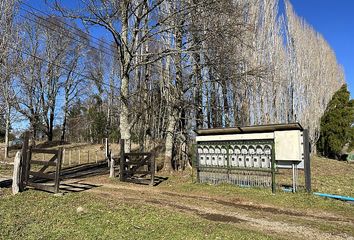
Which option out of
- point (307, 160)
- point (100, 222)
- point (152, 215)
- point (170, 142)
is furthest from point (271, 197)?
point (170, 142)

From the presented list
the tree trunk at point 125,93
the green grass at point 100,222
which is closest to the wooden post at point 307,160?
the green grass at point 100,222

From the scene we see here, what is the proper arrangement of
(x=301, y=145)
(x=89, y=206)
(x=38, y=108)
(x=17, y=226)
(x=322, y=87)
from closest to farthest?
(x=17, y=226) → (x=89, y=206) → (x=301, y=145) → (x=38, y=108) → (x=322, y=87)

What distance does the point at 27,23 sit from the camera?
1080 inches

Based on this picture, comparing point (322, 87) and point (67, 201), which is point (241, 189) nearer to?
point (67, 201)

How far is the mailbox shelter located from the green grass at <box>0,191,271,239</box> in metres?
4.03

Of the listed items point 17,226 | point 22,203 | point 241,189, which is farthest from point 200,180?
point 17,226

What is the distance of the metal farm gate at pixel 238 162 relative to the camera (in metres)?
9.41

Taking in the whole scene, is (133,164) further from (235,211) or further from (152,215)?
(235,211)

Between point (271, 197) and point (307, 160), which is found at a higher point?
Answer: point (307, 160)

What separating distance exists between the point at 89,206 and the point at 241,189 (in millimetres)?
4741

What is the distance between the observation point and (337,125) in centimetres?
3262

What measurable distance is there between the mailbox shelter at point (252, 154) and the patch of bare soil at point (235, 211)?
1.90 m

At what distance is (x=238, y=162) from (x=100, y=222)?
5.65m

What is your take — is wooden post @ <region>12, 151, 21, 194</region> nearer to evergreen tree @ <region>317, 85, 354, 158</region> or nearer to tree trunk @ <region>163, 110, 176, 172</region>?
tree trunk @ <region>163, 110, 176, 172</region>
